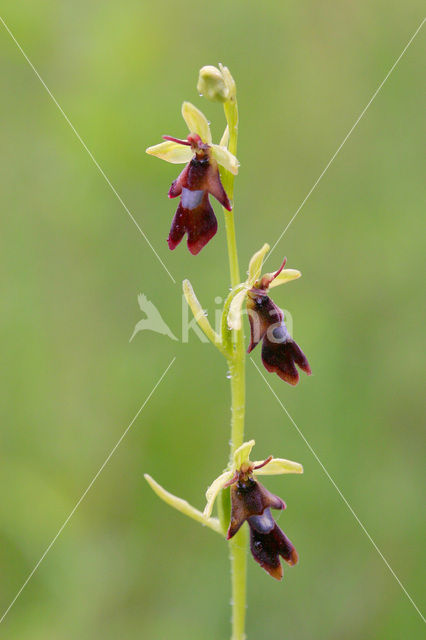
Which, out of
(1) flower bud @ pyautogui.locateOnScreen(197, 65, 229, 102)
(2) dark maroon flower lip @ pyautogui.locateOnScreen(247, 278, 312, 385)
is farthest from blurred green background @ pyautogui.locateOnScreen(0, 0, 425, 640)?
(1) flower bud @ pyautogui.locateOnScreen(197, 65, 229, 102)

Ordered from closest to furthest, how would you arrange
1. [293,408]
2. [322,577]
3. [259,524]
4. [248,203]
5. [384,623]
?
[259,524] < [384,623] < [322,577] < [293,408] < [248,203]

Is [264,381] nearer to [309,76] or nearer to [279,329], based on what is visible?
[279,329]

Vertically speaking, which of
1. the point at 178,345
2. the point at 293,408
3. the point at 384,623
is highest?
the point at 178,345

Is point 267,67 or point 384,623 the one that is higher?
point 267,67

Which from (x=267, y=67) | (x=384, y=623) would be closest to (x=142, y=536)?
(x=384, y=623)

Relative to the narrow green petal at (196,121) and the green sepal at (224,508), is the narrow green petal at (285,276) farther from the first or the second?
the green sepal at (224,508)
